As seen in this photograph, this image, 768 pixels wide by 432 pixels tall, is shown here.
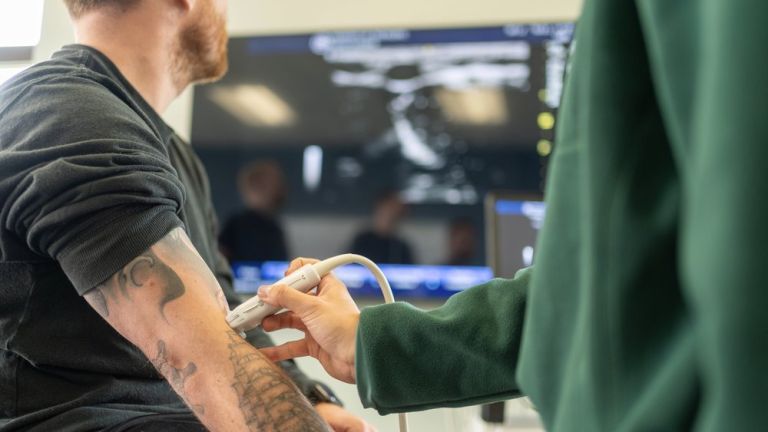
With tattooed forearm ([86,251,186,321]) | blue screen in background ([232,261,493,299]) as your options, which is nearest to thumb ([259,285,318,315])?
tattooed forearm ([86,251,186,321])

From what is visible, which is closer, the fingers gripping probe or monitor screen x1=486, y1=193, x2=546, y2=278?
the fingers gripping probe

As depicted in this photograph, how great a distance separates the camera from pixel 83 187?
90 cm

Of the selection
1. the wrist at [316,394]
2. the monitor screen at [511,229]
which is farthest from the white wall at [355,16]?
the wrist at [316,394]

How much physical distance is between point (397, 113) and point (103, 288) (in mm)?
1775

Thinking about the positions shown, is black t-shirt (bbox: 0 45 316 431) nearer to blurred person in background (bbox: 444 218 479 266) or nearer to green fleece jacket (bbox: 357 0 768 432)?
green fleece jacket (bbox: 357 0 768 432)

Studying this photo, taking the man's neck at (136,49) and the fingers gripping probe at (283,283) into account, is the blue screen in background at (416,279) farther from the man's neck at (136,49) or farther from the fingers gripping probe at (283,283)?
the fingers gripping probe at (283,283)

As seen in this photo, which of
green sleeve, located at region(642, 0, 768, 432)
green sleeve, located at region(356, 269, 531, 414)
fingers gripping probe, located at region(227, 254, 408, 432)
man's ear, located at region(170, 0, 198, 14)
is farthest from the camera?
man's ear, located at region(170, 0, 198, 14)

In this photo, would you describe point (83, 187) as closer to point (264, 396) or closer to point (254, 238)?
point (264, 396)

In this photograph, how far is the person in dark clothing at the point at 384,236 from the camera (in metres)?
2.50

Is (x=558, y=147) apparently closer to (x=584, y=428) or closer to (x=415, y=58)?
(x=584, y=428)

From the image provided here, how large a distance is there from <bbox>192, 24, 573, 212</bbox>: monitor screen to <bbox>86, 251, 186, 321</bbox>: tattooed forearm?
1.63 m

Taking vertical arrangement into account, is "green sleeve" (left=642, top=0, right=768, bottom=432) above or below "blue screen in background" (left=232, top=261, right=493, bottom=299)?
above

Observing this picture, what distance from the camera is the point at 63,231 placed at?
91 cm

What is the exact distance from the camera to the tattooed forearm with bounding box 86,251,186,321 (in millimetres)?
916
